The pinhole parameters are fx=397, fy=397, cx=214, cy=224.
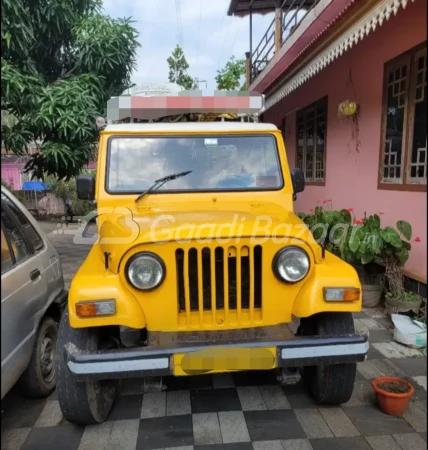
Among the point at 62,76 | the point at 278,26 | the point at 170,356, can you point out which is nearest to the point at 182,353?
the point at 170,356

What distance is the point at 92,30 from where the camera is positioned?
605cm

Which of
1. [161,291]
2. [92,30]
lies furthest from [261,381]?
[92,30]

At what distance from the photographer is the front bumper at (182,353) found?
2.26 meters

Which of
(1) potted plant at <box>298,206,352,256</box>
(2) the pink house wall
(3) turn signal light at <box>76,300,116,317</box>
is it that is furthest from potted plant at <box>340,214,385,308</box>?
(3) turn signal light at <box>76,300,116,317</box>

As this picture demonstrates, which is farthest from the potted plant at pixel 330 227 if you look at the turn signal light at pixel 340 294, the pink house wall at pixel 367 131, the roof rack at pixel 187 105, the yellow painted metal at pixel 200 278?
the turn signal light at pixel 340 294

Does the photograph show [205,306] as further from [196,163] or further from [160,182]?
[196,163]

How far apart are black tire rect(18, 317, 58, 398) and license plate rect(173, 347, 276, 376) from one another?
4.24 feet

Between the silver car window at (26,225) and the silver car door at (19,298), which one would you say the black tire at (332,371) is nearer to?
the silver car door at (19,298)

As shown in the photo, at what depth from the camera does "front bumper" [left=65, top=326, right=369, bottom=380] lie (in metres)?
2.26

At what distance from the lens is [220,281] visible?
8.32 ft

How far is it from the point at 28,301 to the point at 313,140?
262 inches

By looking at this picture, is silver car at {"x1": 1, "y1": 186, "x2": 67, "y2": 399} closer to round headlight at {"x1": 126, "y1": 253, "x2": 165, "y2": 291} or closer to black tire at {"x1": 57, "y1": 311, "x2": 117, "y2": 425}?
black tire at {"x1": 57, "y1": 311, "x2": 117, "y2": 425}

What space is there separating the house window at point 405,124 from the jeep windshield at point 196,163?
1864mm

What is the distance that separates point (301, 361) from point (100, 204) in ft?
6.59
